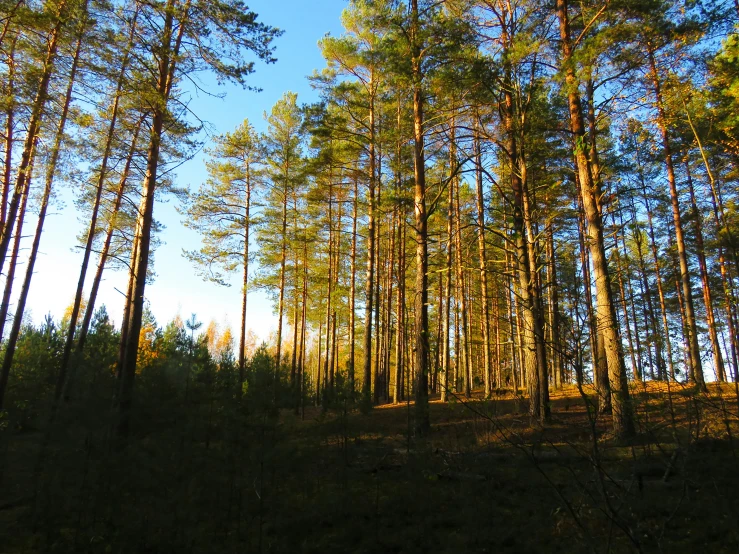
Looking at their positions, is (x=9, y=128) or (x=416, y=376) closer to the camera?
(x=416, y=376)

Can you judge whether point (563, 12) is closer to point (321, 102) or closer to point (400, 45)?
point (400, 45)

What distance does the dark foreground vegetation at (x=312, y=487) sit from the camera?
4.32 metres

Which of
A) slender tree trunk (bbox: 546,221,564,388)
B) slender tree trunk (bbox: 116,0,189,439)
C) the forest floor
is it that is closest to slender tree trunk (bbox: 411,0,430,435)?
the forest floor

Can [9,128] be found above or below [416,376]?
above

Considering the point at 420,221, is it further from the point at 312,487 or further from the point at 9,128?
the point at 9,128

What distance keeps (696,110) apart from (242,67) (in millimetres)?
7940

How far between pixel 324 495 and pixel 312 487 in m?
0.38

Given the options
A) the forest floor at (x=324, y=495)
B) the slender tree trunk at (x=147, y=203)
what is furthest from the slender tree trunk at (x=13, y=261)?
the forest floor at (x=324, y=495)

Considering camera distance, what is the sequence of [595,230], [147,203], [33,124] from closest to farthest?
[595,230], [147,203], [33,124]

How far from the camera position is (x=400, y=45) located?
30.2 feet

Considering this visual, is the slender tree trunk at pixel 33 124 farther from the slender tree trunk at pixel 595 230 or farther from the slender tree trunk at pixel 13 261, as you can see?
the slender tree trunk at pixel 595 230

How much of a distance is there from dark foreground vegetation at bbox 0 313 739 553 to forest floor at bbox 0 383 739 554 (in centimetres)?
2

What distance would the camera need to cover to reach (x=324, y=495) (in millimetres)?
5426

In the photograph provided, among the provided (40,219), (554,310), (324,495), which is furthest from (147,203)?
(554,310)
